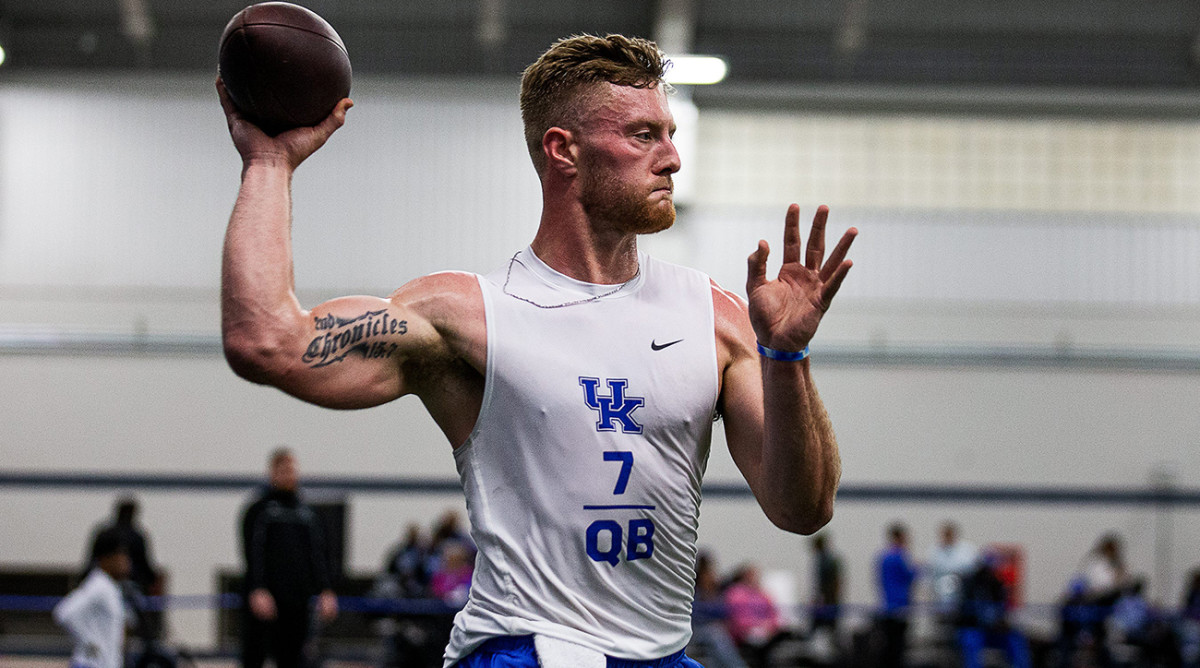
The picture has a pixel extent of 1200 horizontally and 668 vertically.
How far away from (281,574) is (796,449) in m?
6.29

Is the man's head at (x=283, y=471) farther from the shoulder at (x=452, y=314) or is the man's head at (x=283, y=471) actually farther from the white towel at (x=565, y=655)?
the white towel at (x=565, y=655)

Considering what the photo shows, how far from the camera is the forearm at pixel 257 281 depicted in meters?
1.84

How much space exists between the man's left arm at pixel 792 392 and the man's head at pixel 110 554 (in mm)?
5906

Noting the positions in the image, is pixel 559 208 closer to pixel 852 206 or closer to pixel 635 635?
pixel 635 635

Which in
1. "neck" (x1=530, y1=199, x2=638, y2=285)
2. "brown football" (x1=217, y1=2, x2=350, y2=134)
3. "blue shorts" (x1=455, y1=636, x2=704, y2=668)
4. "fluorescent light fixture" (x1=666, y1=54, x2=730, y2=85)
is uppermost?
"fluorescent light fixture" (x1=666, y1=54, x2=730, y2=85)

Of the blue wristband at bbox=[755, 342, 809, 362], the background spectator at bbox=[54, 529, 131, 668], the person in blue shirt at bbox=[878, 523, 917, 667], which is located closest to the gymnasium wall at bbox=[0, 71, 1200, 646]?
the person in blue shirt at bbox=[878, 523, 917, 667]

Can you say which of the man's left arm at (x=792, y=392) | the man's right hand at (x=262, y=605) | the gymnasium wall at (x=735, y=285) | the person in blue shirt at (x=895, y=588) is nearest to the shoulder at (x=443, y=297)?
the man's left arm at (x=792, y=392)

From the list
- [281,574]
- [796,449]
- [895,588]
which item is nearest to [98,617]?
[281,574]

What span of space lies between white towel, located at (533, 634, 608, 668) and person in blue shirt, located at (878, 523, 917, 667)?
1012 cm

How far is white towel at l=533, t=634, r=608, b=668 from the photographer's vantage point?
6.67 feet

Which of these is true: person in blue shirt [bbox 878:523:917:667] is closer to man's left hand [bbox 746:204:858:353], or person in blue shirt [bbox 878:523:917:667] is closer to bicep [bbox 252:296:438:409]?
man's left hand [bbox 746:204:858:353]

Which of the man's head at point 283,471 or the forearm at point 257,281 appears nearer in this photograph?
the forearm at point 257,281

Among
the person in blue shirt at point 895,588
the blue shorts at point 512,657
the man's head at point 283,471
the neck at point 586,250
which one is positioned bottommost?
the person in blue shirt at point 895,588

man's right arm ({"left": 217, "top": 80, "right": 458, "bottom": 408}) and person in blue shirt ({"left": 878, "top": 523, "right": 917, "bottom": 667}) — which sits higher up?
man's right arm ({"left": 217, "top": 80, "right": 458, "bottom": 408})
